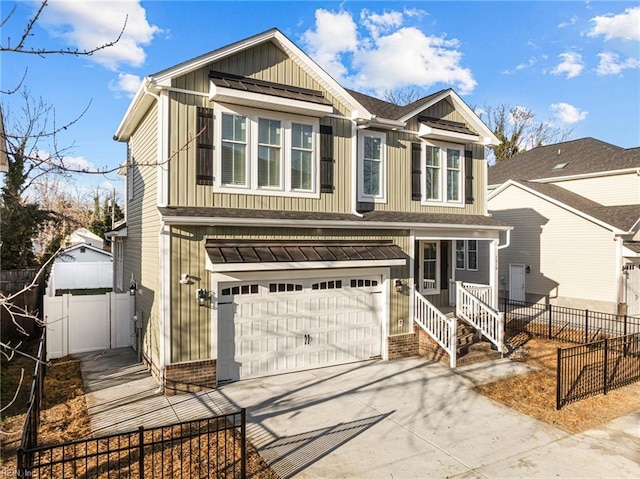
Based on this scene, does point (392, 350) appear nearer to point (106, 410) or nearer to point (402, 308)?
point (402, 308)

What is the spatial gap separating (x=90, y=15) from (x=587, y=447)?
352 inches

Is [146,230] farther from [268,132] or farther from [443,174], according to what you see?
[443,174]

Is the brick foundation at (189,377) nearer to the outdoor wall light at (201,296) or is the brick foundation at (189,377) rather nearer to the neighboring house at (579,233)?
the outdoor wall light at (201,296)

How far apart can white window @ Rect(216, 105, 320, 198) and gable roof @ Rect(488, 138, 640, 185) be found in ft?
56.3

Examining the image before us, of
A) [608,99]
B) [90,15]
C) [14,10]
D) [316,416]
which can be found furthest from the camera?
[608,99]

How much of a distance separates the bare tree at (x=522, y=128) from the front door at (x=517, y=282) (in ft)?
85.0

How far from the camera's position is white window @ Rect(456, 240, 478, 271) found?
21.3m

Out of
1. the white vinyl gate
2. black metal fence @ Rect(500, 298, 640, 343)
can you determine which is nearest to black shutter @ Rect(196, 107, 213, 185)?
the white vinyl gate

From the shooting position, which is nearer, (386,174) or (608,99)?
(386,174)

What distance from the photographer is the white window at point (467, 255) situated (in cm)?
2130

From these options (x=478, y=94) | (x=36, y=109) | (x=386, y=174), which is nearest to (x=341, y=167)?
(x=386, y=174)

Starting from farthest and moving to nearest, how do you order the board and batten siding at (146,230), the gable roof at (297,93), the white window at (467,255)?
the white window at (467,255) < the board and batten siding at (146,230) < the gable roof at (297,93)

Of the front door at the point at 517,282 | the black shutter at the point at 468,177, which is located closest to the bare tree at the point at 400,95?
the front door at the point at 517,282

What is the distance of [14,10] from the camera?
332 centimetres
